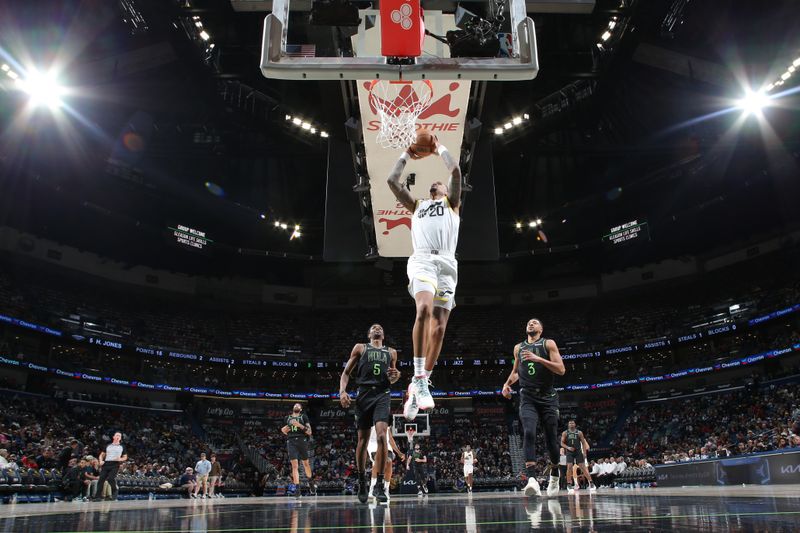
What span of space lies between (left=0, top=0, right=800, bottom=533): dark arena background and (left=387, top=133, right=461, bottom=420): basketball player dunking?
0.10 feet

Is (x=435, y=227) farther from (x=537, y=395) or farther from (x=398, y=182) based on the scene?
(x=537, y=395)

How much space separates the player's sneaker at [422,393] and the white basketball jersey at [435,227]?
1.25 meters

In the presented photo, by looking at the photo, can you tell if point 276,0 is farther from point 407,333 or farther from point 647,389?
point 647,389

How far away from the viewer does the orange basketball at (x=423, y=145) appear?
5316mm

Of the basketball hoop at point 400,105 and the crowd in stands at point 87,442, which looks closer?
the basketball hoop at point 400,105

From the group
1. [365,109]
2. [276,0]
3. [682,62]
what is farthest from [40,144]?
[682,62]

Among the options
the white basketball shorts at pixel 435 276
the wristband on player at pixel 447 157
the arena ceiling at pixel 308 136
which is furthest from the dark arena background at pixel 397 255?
the wristband on player at pixel 447 157

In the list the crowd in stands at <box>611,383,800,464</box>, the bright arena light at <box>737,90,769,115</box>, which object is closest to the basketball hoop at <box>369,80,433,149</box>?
the bright arena light at <box>737,90,769,115</box>

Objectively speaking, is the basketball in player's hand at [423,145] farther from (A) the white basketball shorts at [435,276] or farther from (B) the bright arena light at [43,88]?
(B) the bright arena light at [43,88]

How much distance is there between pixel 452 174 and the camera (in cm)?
547

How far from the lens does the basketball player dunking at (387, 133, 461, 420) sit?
16.9 ft

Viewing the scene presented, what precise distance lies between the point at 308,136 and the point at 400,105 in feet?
38.7

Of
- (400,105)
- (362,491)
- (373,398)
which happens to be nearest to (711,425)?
(400,105)

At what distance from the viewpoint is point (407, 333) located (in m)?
37.0
